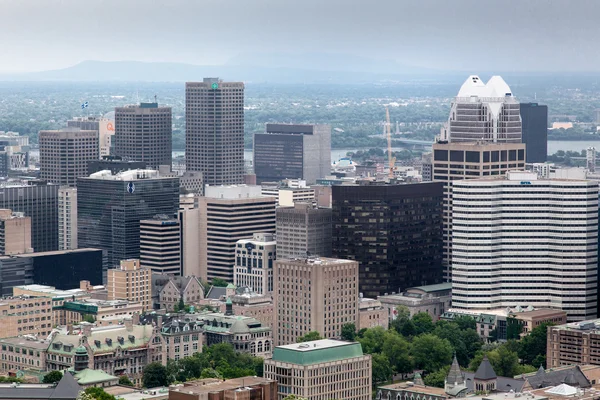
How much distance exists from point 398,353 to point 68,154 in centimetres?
8436

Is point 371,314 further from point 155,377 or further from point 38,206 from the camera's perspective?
point 38,206

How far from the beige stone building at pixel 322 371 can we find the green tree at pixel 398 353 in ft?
39.5

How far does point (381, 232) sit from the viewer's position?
144 metres

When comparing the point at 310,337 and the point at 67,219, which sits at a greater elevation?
the point at 67,219

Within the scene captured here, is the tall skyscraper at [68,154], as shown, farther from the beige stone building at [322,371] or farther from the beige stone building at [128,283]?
the beige stone building at [322,371]

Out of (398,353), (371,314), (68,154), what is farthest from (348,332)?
(68,154)

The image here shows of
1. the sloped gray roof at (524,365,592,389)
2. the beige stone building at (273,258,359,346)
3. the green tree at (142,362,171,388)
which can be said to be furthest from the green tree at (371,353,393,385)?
the green tree at (142,362,171,388)

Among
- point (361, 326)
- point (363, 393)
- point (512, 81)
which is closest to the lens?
point (363, 393)

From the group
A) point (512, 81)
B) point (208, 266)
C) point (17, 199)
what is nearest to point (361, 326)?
point (208, 266)

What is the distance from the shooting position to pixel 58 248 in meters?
170

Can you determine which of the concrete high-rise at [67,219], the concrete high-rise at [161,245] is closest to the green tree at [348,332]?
the concrete high-rise at [161,245]

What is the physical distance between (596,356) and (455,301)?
21012 millimetres

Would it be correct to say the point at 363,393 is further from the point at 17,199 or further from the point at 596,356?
the point at 17,199

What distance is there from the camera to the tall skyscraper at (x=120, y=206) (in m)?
161
